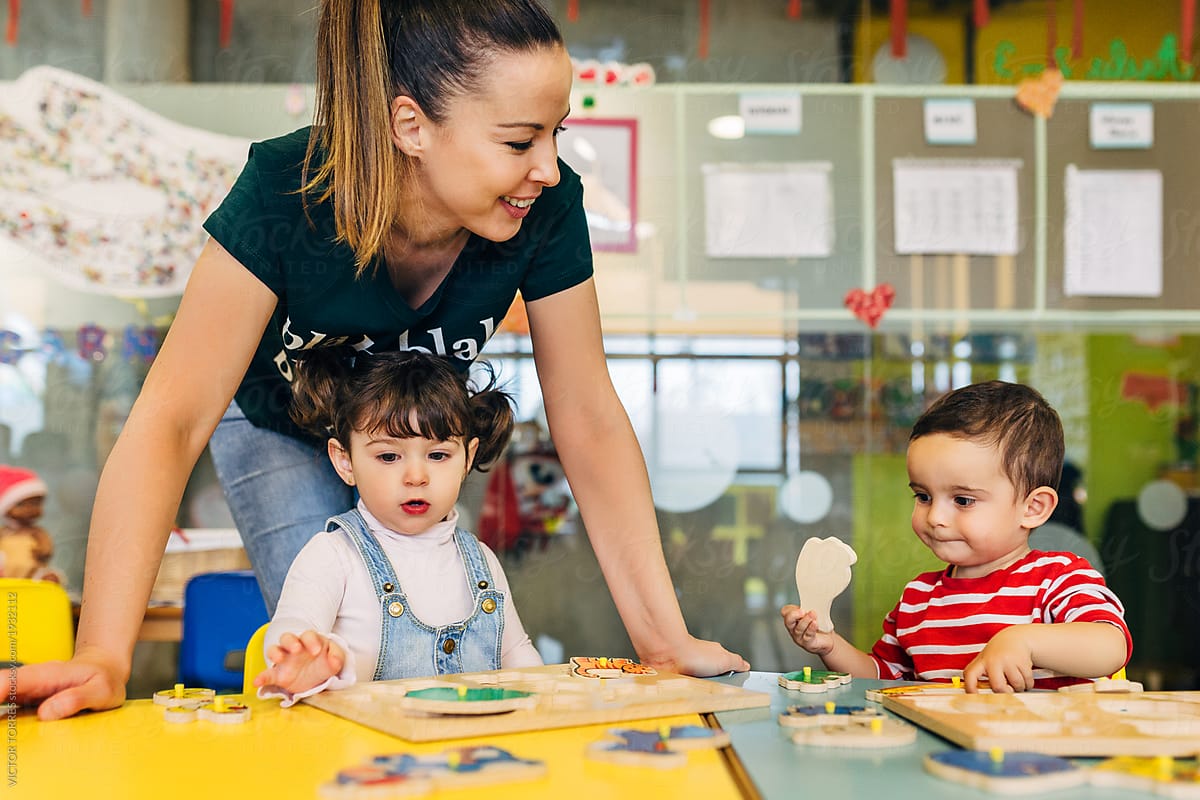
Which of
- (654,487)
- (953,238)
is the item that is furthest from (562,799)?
(953,238)

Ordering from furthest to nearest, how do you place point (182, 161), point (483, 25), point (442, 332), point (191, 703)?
1. point (182, 161)
2. point (442, 332)
3. point (483, 25)
4. point (191, 703)

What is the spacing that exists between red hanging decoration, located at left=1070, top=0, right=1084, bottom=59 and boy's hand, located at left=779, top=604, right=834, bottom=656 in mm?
2371

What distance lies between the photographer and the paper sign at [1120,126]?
9.45 feet

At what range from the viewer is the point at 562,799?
51 cm

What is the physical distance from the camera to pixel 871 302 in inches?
112

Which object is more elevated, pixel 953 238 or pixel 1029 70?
pixel 1029 70

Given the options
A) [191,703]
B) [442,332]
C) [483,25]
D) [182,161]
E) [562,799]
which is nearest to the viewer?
[562,799]

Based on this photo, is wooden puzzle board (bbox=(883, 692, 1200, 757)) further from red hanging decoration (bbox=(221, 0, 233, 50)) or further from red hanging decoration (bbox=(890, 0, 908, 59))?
red hanging decoration (bbox=(221, 0, 233, 50))

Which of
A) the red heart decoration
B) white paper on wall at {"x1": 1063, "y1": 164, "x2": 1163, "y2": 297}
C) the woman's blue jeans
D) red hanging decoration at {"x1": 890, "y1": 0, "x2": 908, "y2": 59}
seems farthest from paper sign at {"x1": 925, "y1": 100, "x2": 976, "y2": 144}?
the woman's blue jeans

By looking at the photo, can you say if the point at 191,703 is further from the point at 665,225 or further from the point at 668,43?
the point at 668,43

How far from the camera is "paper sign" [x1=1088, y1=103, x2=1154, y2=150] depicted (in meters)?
2.88

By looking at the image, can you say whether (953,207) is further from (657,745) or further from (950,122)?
(657,745)

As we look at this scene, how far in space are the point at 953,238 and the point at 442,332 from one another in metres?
1.98

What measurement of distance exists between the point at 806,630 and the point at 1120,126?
7.74 feet
